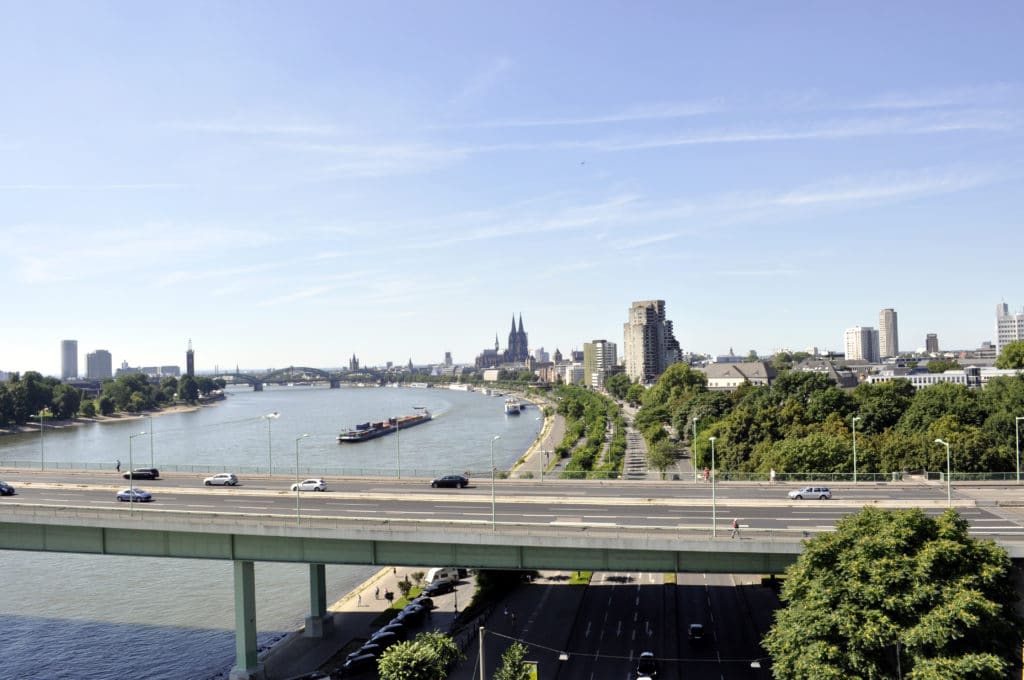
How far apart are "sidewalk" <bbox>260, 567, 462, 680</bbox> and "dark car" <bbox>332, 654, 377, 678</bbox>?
70.1 inches

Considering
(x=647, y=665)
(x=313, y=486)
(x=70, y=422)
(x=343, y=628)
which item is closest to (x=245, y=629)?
(x=343, y=628)

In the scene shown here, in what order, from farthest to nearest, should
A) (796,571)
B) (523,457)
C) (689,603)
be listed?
(523,457) < (689,603) < (796,571)

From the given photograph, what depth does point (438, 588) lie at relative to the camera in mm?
47438

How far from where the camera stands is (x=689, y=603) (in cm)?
4312

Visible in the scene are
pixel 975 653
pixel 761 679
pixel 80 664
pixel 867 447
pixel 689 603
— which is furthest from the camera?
pixel 867 447

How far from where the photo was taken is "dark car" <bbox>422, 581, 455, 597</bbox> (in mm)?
46669

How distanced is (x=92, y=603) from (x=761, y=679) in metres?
38.9

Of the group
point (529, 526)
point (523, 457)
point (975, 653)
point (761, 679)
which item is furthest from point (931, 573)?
A: point (523, 457)

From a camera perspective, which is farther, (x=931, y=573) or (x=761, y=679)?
(x=761, y=679)

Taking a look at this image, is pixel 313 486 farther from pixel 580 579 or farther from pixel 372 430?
pixel 372 430

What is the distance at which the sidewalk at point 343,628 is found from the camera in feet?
122

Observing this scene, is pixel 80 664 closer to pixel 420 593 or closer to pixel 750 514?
pixel 420 593

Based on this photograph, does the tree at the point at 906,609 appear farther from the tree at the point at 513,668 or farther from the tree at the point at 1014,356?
the tree at the point at 1014,356

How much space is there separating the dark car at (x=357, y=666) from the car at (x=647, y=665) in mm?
12695
